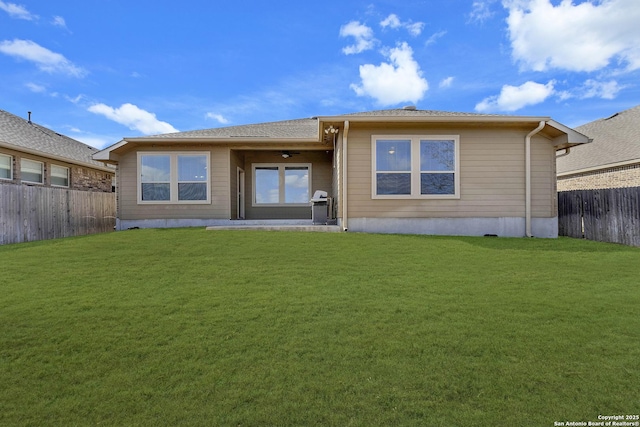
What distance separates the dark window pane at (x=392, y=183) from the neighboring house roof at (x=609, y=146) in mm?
11030

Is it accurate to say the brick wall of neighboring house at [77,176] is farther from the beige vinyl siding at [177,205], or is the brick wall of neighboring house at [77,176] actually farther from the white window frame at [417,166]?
the white window frame at [417,166]

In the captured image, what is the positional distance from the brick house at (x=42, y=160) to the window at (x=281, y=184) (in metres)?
7.40

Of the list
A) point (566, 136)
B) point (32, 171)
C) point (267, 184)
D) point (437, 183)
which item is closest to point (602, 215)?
point (566, 136)

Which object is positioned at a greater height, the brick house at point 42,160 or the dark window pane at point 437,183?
the brick house at point 42,160

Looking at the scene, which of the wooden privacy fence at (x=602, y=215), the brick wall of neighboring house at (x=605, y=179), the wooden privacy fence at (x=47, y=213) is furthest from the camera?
the brick wall of neighboring house at (x=605, y=179)

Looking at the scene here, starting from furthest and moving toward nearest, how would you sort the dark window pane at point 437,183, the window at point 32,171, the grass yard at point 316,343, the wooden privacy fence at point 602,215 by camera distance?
1. the window at point 32,171
2. the dark window pane at point 437,183
3. the wooden privacy fence at point 602,215
4. the grass yard at point 316,343

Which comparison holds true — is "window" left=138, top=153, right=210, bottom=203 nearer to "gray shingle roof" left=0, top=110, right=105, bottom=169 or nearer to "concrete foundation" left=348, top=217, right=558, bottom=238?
"gray shingle roof" left=0, top=110, right=105, bottom=169

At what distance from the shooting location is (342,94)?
20219mm

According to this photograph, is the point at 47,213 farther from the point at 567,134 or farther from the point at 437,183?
the point at 567,134

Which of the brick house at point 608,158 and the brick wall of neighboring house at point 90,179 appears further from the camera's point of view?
the brick wall of neighboring house at point 90,179

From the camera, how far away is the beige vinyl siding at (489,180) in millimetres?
9508

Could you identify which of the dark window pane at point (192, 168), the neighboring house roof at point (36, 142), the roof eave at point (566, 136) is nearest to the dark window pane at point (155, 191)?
the dark window pane at point (192, 168)

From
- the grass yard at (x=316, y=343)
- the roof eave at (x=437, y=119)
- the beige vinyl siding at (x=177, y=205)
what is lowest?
the grass yard at (x=316, y=343)

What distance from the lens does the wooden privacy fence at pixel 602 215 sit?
28.4 ft
